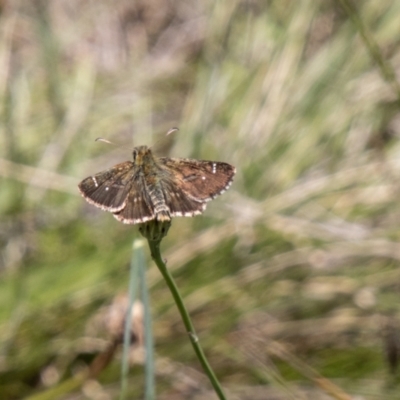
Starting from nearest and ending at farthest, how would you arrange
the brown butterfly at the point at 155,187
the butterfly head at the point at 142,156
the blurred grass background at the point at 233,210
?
the brown butterfly at the point at 155,187 → the butterfly head at the point at 142,156 → the blurred grass background at the point at 233,210

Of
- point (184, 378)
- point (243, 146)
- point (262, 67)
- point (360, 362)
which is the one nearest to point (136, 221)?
point (184, 378)

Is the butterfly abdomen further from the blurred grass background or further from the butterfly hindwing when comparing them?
the blurred grass background

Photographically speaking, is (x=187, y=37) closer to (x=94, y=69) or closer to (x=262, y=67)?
(x=94, y=69)

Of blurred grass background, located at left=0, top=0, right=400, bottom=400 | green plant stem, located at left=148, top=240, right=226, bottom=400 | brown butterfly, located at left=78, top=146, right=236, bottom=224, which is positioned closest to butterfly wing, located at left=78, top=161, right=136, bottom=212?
brown butterfly, located at left=78, top=146, right=236, bottom=224

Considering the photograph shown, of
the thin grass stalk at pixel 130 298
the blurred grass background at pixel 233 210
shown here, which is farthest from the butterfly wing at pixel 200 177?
the blurred grass background at pixel 233 210

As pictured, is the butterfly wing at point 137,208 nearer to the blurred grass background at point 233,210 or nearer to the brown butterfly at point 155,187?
the brown butterfly at point 155,187

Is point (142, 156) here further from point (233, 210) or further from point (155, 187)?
point (233, 210)

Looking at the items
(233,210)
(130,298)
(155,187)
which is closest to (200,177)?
(155,187)
